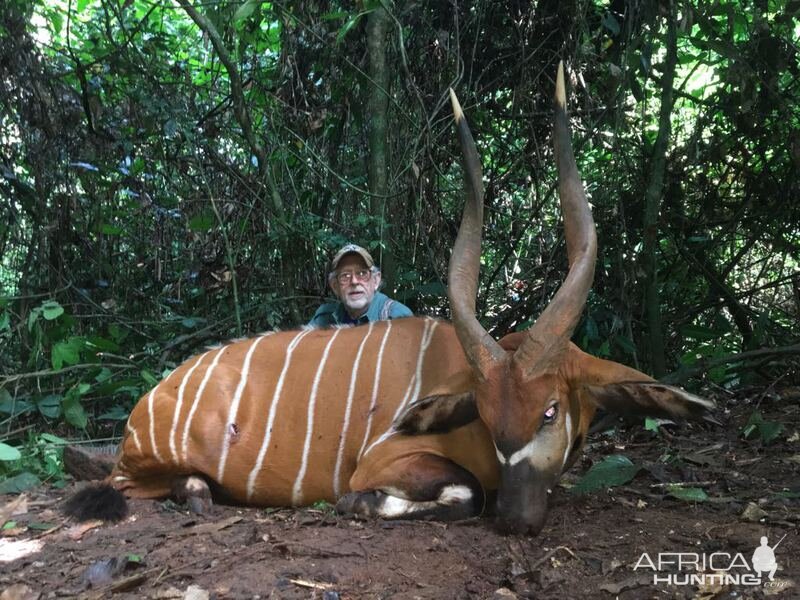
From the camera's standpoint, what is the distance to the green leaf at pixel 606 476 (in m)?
3.17

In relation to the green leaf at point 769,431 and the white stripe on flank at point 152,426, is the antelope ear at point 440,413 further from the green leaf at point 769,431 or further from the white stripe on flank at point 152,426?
the green leaf at point 769,431

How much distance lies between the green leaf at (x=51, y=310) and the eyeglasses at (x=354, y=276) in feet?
5.65

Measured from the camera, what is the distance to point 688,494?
307cm

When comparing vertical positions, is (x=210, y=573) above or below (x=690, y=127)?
below

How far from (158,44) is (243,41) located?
691 mm

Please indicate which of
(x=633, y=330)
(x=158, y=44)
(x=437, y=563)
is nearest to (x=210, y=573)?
(x=437, y=563)

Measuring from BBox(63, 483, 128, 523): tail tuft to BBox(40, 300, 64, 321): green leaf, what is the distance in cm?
166

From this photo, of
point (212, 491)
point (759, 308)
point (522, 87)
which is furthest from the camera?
point (759, 308)

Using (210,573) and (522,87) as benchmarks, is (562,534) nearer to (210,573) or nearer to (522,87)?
(210,573)

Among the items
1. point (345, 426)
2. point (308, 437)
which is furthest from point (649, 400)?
point (308, 437)

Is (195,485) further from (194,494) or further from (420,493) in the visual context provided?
(420,493)

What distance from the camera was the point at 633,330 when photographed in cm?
506

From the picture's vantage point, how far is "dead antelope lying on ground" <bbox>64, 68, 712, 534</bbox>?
2744 mm

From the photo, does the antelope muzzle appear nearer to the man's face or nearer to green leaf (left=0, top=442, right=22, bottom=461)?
the man's face
